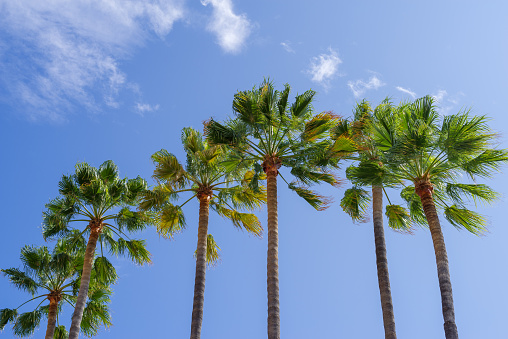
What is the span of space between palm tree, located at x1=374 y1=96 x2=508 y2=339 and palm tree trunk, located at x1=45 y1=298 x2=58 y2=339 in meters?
14.1

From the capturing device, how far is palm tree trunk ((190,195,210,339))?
16.3m

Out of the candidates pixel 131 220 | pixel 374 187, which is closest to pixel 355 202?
pixel 374 187

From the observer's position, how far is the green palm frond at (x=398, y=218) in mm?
19156

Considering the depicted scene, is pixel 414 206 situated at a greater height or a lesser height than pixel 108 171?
lesser

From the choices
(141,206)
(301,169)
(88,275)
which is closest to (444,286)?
(301,169)

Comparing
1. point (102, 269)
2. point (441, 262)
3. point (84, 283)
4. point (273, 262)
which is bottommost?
point (441, 262)

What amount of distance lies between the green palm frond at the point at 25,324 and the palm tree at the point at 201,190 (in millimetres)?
7068

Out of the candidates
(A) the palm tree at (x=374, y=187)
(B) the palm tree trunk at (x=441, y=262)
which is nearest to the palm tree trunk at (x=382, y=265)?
(A) the palm tree at (x=374, y=187)

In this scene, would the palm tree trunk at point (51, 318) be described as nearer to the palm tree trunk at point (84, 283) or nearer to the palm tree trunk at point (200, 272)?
the palm tree trunk at point (84, 283)

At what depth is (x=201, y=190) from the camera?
1961 centimetres

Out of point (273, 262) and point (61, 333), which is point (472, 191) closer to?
point (273, 262)

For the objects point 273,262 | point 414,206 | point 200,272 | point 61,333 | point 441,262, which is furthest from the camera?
point 61,333

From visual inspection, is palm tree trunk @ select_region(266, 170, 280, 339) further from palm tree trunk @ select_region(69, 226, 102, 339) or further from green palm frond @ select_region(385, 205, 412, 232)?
palm tree trunk @ select_region(69, 226, 102, 339)

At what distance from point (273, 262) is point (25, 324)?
12.4 meters
